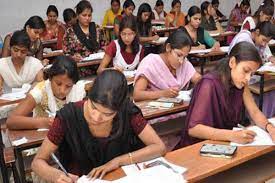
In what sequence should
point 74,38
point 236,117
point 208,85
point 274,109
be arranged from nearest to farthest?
1. point 208,85
2. point 236,117
3. point 274,109
4. point 74,38

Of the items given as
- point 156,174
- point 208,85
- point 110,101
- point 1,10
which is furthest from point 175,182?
point 1,10

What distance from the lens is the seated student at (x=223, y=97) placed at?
1948 mm

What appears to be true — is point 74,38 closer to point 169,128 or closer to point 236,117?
point 169,128

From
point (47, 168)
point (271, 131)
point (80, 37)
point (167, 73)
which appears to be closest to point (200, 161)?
point (271, 131)

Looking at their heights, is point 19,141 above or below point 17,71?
below

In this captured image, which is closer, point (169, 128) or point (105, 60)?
point (169, 128)

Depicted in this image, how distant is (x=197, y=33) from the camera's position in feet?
16.1

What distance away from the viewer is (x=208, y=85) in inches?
78.5

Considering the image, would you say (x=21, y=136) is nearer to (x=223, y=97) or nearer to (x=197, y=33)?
(x=223, y=97)

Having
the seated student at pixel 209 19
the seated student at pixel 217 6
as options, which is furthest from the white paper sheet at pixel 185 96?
the seated student at pixel 217 6

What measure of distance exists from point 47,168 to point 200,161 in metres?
0.66

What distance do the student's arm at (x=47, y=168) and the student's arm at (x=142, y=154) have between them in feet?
0.36

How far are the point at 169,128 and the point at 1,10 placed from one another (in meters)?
5.36

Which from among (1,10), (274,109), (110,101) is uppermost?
(1,10)
